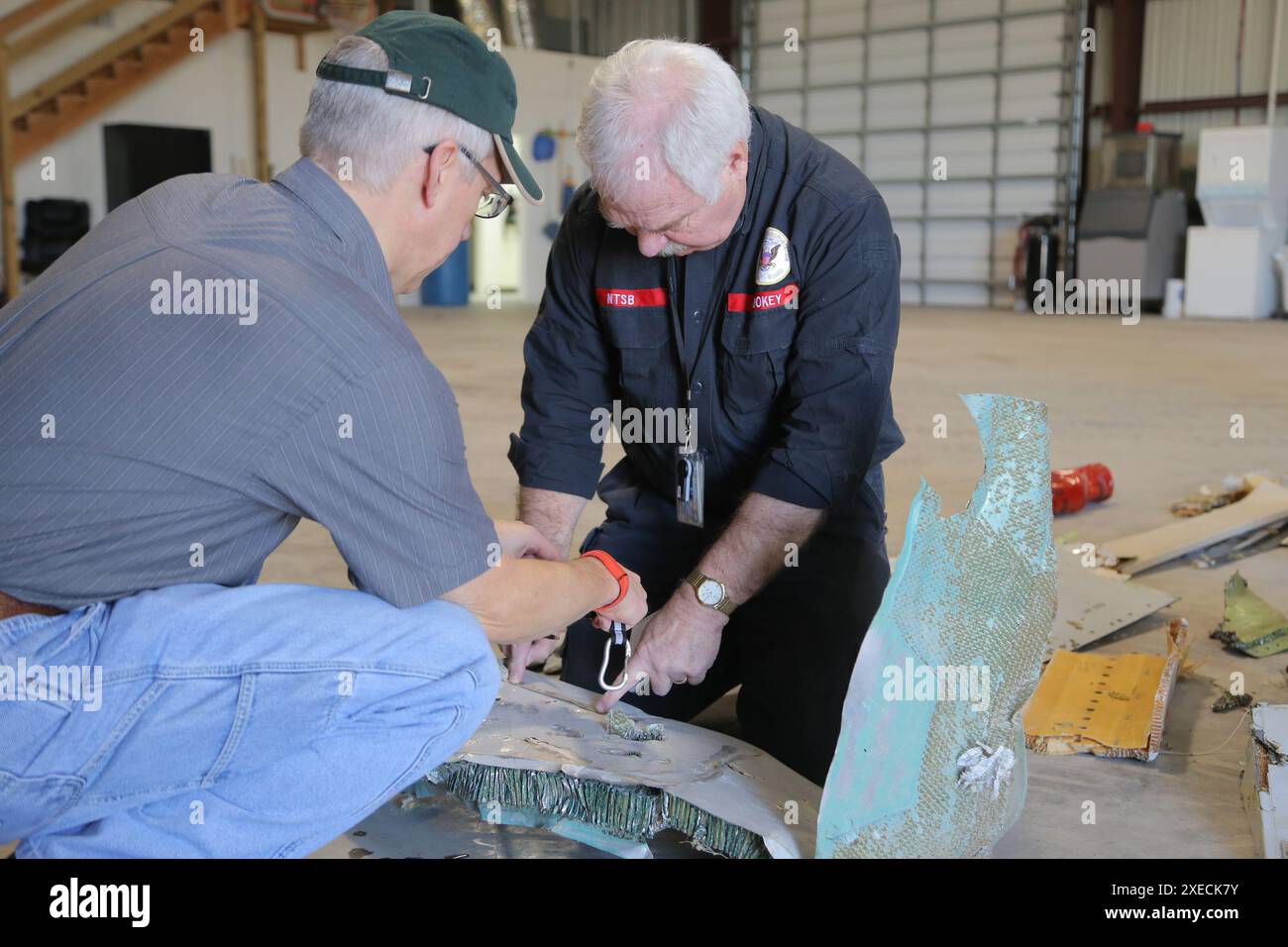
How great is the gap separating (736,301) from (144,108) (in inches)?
526

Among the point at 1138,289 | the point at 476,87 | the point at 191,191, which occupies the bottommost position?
the point at 1138,289

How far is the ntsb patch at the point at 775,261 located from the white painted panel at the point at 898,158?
1574 centimetres

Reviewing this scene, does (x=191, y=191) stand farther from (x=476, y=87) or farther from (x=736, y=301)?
(x=736, y=301)

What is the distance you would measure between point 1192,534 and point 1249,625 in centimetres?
95

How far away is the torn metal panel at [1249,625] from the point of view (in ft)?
10.1

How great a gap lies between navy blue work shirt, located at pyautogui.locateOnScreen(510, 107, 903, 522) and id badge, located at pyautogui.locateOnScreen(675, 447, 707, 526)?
50 millimetres

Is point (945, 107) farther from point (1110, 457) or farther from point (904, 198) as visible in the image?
point (1110, 457)

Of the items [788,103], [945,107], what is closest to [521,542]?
[945,107]

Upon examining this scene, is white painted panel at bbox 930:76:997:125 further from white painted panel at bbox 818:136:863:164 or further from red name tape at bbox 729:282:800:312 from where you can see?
red name tape at bbox 729:282:800:312

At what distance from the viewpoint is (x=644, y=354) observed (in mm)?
2455

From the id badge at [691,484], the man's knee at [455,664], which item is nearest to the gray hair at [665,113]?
the id badge at [691,484]

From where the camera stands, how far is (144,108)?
13.7 meters

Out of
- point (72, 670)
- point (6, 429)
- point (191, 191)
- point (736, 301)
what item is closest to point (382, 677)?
point (72, 670)

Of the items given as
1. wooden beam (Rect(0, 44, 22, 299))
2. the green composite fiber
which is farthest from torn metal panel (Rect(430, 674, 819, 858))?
wooden beam (Rect(0, 44, 22, 299))
